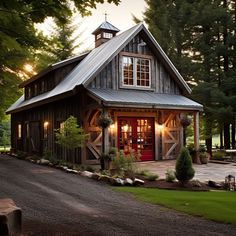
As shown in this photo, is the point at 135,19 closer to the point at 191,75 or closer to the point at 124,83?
the point at 191,75

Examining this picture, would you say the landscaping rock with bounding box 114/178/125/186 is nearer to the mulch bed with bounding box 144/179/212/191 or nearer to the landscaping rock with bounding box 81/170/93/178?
the mulch bed with bounding box 144/179/212/191

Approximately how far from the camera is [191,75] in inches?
933

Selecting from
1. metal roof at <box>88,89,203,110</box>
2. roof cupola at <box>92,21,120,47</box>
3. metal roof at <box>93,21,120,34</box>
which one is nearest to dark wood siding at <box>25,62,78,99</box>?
roof cupola at <box>92,21,120,47</box>

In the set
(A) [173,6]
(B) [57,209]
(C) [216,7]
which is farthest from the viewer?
(A) [173,6]

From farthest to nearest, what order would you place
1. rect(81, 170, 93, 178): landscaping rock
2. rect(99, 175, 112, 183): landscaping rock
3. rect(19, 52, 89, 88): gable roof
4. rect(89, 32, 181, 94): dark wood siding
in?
rect(19, 52, 89, 88): gable roof < rect(89, 32, 181, 94): dark wood siding < rect(81, 170, 93, 178): landscaping rock < rect(99, 175, 112, 183): landscaping rock

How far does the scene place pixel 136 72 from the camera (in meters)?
18.6

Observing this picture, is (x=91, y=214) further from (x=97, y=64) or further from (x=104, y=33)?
(x=104, y=33)

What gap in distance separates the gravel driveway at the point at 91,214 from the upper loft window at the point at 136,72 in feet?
28.8

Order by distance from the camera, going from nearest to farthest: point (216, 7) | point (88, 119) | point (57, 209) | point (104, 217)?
point (104, 217)
point (57, 209)
point (88, 119)
point (216, 7)

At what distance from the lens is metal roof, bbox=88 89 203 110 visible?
49.3 feet

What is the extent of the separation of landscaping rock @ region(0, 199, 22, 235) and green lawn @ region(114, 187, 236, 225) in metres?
3.46

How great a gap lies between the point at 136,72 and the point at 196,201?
11.4m

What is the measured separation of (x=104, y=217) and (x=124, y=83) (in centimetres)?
1220

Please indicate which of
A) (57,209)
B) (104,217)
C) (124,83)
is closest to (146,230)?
(104,217)
